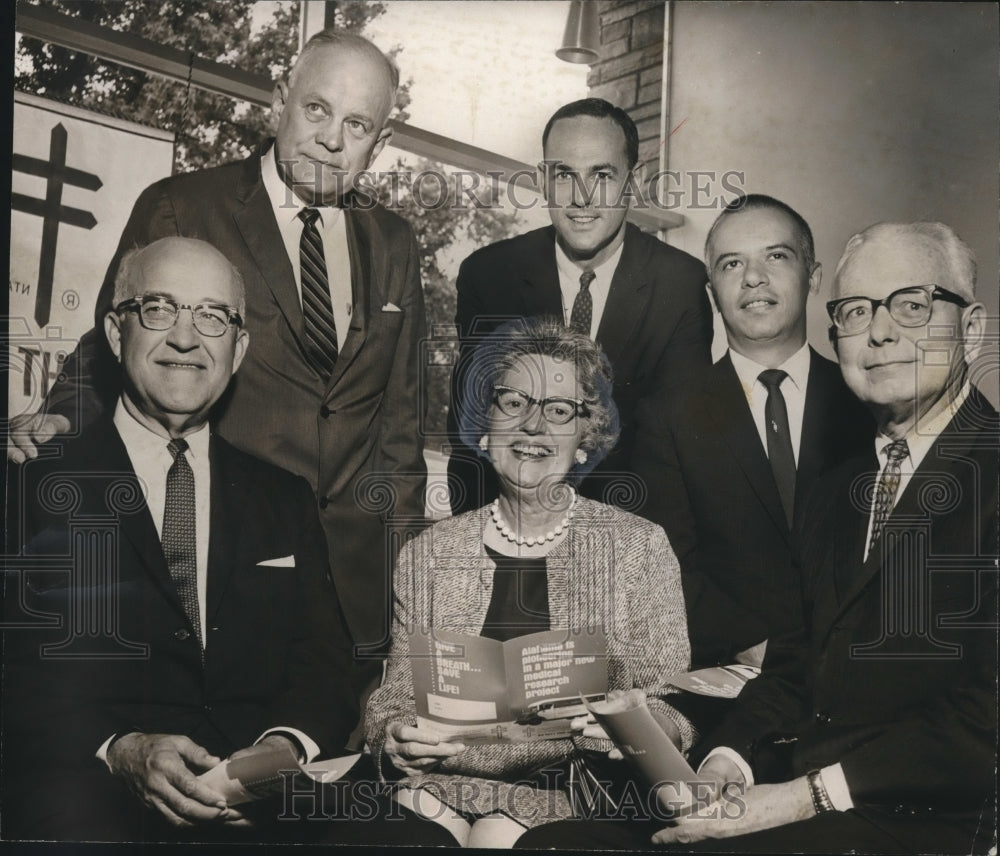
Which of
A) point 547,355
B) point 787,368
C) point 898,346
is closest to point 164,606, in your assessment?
point 547,355

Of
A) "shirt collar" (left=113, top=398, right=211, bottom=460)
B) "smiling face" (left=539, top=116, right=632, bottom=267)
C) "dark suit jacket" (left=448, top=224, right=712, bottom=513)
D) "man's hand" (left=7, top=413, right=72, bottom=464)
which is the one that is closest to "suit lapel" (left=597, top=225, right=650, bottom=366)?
"dark suit jacket" (left=448, top=224, right=712, bottom=513)

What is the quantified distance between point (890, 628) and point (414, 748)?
65.0 inches

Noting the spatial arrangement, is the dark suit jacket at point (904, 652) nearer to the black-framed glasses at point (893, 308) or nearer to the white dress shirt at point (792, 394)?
the white dress shirt at point (792, 394)

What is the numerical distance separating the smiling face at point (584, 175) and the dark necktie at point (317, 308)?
32.8 inches

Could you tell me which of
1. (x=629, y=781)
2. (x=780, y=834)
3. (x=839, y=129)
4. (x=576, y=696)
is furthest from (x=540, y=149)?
(x=780, y=834)

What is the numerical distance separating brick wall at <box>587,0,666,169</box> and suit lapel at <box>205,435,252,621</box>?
183cm

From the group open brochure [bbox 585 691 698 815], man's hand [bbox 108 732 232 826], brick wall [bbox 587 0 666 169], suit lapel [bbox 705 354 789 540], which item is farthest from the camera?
brick wall [bbox 587 0 666 169]

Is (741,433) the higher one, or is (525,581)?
(741,433)

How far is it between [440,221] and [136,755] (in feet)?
6.87

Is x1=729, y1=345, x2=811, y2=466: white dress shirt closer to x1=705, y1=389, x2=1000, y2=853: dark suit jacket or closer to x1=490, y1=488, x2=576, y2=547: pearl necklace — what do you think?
x1=705, y1=389, x2=1000, y2=853: dark suit jacket

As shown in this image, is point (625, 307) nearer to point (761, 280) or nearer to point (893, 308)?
point (761, 280)

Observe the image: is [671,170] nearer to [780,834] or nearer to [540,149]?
[540,149]

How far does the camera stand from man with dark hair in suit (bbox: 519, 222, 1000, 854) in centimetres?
389

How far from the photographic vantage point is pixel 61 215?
4.11 m
